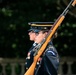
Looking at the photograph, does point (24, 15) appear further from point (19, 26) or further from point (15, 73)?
point (15, 73)

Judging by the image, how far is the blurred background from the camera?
13562mm

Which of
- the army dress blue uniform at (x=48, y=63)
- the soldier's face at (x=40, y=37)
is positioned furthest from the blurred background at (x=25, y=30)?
the army dress blue uniform at (x=48, y=63)

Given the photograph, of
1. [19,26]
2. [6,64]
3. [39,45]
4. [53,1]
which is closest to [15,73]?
[6,64]

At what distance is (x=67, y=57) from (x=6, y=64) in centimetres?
179

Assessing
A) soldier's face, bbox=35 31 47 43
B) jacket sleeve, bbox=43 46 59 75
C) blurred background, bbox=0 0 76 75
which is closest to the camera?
jacket sleeve, bbox=43 46 59 75

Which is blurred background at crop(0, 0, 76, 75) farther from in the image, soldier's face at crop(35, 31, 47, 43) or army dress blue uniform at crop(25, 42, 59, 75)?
army dress blue uniform at crop(25, 42, 59, 75)

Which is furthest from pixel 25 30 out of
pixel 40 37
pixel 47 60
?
pixel 47 60

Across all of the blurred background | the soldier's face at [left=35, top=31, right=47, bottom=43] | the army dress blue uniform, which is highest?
the blurred background

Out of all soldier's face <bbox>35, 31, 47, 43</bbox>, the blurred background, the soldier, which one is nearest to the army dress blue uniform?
the soldier

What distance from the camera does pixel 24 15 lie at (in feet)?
45.6

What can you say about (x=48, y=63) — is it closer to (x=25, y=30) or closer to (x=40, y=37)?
(x=40, y=37)

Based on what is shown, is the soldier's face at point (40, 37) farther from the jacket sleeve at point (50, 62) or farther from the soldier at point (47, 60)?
the jacket sleeve at point (50, 62)

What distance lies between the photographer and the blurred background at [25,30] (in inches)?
534

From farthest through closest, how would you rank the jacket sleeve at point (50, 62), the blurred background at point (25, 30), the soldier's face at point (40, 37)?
the blurred background at point (25, 30), the soldier's face at point (40, 37), the jacket sleeve at point (50, 62)
